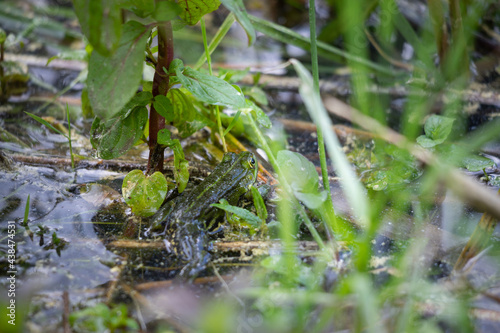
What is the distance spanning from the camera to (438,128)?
2016 millimetres

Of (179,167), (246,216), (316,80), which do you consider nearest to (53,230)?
(179,167)

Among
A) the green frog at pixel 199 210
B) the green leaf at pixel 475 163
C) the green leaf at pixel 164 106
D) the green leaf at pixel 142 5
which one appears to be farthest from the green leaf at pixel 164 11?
the green leaf at pixel 475 163

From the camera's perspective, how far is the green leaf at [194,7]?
156 cm

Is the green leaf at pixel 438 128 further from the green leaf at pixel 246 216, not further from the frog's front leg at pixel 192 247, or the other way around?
the frog's front leg at pixel 192 247

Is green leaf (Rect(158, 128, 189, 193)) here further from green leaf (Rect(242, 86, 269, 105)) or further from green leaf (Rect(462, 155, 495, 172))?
green leaf (Rect(462, 155, 495, 172))

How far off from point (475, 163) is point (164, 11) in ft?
5.16

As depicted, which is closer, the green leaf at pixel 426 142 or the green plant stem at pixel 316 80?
the green plant stem at pixel 316 80

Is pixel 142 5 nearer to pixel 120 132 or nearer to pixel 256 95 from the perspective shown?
pixel 120 132

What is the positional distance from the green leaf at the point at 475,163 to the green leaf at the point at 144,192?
4.69ft

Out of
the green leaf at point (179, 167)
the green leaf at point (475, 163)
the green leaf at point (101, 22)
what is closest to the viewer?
the green leaf at point (101, 22)

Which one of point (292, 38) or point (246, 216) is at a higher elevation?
point (292, 38)

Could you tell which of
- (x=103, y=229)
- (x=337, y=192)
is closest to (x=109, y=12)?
(x=103, y=229)

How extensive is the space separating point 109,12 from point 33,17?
10.7ft

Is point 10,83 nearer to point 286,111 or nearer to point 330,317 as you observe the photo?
point 286,111
